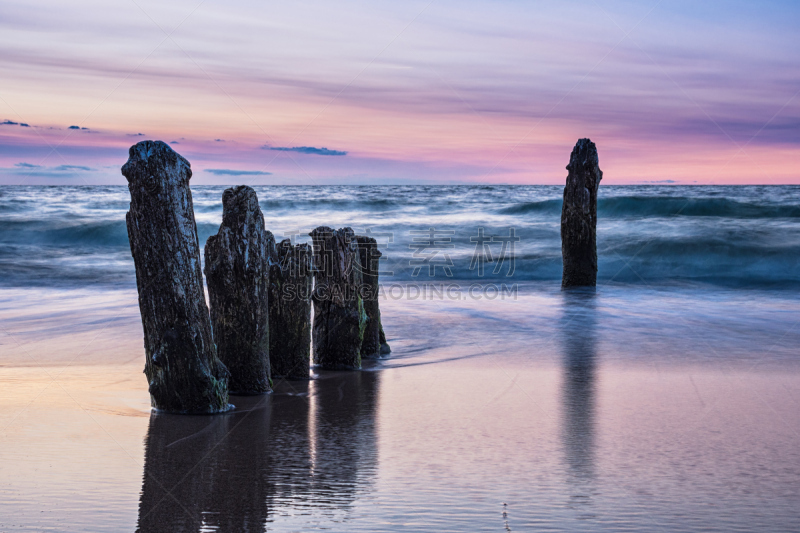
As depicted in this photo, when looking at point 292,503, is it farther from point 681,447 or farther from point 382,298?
point 382,298

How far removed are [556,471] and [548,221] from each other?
28007 mm

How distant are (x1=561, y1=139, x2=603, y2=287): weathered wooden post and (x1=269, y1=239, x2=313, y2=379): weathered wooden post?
28.4 feet

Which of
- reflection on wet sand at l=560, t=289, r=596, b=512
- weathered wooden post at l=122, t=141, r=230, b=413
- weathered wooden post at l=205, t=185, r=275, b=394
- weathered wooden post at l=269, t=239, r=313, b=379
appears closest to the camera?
reflection on wet sand at l=560, t=289, r=596, b=512

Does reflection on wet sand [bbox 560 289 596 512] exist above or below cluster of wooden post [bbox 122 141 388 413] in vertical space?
below

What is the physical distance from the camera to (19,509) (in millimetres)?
3133

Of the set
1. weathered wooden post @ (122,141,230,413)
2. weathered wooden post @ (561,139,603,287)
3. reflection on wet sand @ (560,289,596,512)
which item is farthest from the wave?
weathered wooden post @ (122,141,230,413)

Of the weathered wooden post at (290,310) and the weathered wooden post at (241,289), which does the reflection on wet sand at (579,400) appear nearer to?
the weathered wooden post at (290,310)

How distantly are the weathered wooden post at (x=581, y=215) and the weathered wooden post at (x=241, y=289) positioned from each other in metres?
9.29

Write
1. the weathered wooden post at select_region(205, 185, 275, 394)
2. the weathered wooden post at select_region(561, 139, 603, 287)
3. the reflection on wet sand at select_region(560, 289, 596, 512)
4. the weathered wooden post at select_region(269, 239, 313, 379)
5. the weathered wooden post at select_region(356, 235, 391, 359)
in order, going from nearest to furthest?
the reflection on wet sand at select_region(560, 289, 596, 512) → the weathered wooden post at select_region(205, 185, 275, 394) → the weathered wooden post at select_region(269, 239, 313, 379) → the weathered wooden post at select_region(356, 235, 391, 359) → the weathered wooden post at select_region(561, 139, 603, 287)

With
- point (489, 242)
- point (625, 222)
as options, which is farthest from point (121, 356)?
point (625, 222)

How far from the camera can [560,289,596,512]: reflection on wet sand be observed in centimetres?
368

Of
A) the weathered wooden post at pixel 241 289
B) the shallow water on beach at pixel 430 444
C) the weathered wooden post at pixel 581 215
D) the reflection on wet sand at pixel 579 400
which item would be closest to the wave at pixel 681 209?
the weathered wooden post at pixel 581 215

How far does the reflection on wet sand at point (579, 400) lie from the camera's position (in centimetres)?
368

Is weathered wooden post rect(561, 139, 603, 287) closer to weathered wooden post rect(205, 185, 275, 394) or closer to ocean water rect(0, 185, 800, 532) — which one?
ocean water rect(0, 185, 800, 532)
